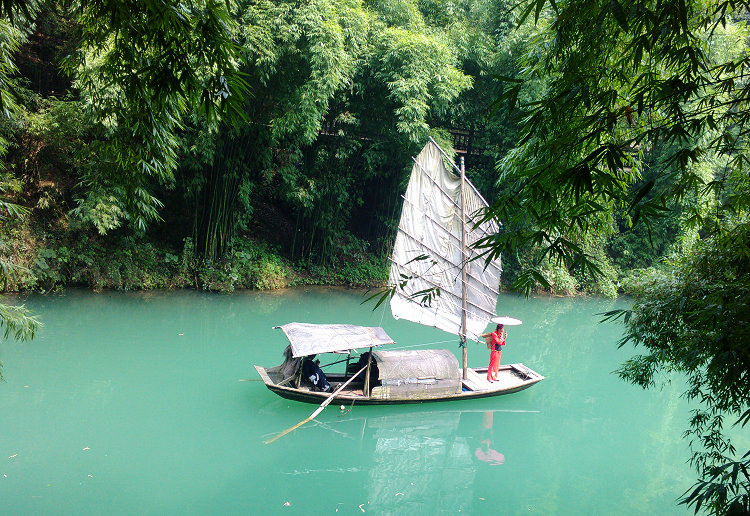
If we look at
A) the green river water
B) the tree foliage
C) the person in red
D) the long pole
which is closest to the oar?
the green river water

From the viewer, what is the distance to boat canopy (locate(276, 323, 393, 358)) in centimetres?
454

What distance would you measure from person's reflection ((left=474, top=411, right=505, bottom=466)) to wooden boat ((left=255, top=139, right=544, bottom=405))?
39 cm

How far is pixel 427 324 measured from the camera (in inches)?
222

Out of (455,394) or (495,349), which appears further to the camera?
(495,349)

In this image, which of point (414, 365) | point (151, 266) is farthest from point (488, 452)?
point (151, 266)

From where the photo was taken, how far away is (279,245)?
999 cm

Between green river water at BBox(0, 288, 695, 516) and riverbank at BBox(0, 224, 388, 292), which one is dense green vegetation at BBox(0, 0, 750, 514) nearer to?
riverbank at BBox(0, 224, 388, 292)

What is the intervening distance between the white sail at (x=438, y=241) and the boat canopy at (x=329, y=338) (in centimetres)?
67

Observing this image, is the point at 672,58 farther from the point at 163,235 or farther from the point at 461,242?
the point at 163,235

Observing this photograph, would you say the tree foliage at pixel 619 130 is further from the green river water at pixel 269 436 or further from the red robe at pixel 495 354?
the red robe at pixel 495 354

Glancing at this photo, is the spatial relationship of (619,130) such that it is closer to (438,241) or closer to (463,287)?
(463,287)

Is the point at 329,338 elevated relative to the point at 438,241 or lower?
lower

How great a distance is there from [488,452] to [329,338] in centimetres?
166

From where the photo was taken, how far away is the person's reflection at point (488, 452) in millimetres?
4319
